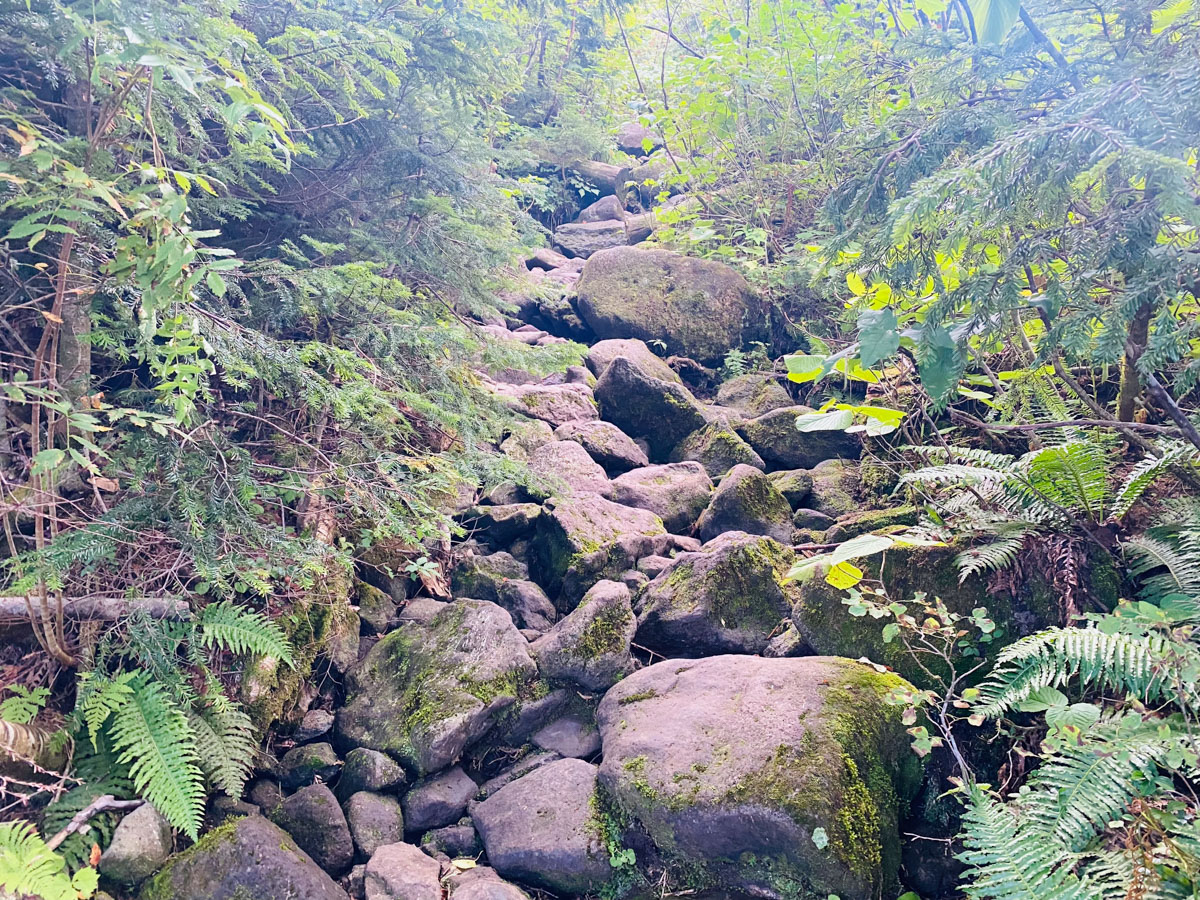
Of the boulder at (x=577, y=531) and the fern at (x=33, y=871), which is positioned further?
the boulder at (x=577, y=531)

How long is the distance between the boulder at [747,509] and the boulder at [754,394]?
2.06 metres

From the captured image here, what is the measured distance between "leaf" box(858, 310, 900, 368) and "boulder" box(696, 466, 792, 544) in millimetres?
3944

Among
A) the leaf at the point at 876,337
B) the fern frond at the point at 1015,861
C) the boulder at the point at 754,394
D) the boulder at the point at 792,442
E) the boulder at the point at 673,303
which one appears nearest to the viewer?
the leaf at the point at 876,337

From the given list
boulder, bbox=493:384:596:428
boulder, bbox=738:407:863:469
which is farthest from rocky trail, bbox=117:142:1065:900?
boulder, bbox=493:384:596:428

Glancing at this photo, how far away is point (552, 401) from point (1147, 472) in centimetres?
493

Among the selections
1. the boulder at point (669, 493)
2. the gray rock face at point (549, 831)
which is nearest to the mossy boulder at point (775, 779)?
the gray rock face at point (549, 831)

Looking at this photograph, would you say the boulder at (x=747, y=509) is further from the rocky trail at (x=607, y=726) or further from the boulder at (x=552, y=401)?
the boulder at (x=552, y=401)

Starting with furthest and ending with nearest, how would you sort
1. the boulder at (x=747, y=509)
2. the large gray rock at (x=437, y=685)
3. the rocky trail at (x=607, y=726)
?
the boulder at (x=747, y=509)
the large gray rock at (x=437, y=685)
the rocky trail at (x=607, y=726)

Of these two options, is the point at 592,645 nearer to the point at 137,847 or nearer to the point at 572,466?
the point at 572,466

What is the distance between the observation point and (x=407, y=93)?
15.7 feet

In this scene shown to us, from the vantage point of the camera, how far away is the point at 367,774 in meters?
3.59

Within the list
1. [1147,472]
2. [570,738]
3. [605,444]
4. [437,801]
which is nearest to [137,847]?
[437,801]

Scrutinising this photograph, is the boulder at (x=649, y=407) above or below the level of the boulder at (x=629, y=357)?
below

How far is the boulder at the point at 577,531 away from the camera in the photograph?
200 inches
